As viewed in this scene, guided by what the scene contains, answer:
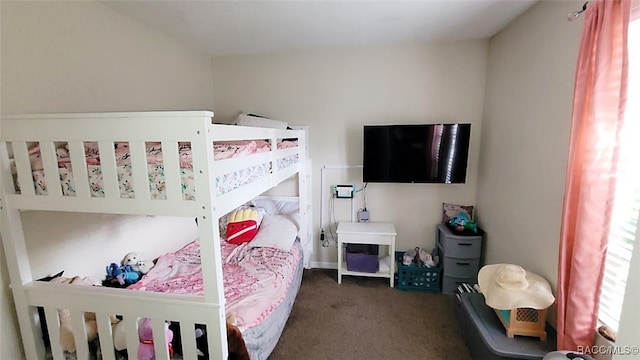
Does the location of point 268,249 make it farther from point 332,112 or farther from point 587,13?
point 587,13

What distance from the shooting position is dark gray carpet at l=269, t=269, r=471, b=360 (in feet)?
6.36

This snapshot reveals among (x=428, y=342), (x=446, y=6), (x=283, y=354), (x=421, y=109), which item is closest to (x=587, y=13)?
(x=446, y=6)

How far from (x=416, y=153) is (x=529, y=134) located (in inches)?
35.4

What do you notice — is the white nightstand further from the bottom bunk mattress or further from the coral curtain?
the coral curtain

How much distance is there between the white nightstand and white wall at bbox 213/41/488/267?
232 millimetres

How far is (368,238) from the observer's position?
274 cm

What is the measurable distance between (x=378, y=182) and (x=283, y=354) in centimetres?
175

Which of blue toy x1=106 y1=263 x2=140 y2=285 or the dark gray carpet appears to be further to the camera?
the dark gray carpet

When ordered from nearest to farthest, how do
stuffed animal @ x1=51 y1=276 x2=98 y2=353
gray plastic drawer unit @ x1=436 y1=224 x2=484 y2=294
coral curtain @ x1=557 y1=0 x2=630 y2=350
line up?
1. coral curtain @ x1=557 y1=0 x2=630 y2=350
2. stuffed animal @ x1=51 y1=276 x2=98 y2=353
3. gray plastic drawer unit @ x1=436 y1=224 x2=484 y2=294

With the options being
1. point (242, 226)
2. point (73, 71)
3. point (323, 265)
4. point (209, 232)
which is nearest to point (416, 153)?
point (323, 265)

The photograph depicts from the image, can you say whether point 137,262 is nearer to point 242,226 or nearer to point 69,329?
point 69,329

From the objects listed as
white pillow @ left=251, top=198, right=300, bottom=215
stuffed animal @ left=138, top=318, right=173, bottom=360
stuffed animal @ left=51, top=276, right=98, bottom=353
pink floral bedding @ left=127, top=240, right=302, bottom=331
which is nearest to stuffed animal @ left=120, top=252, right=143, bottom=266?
pink floral bedding @ left=127, top=240, right=302, bottom=331

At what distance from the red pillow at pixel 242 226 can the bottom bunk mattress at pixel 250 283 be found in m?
0.10

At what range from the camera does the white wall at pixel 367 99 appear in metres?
2.71
